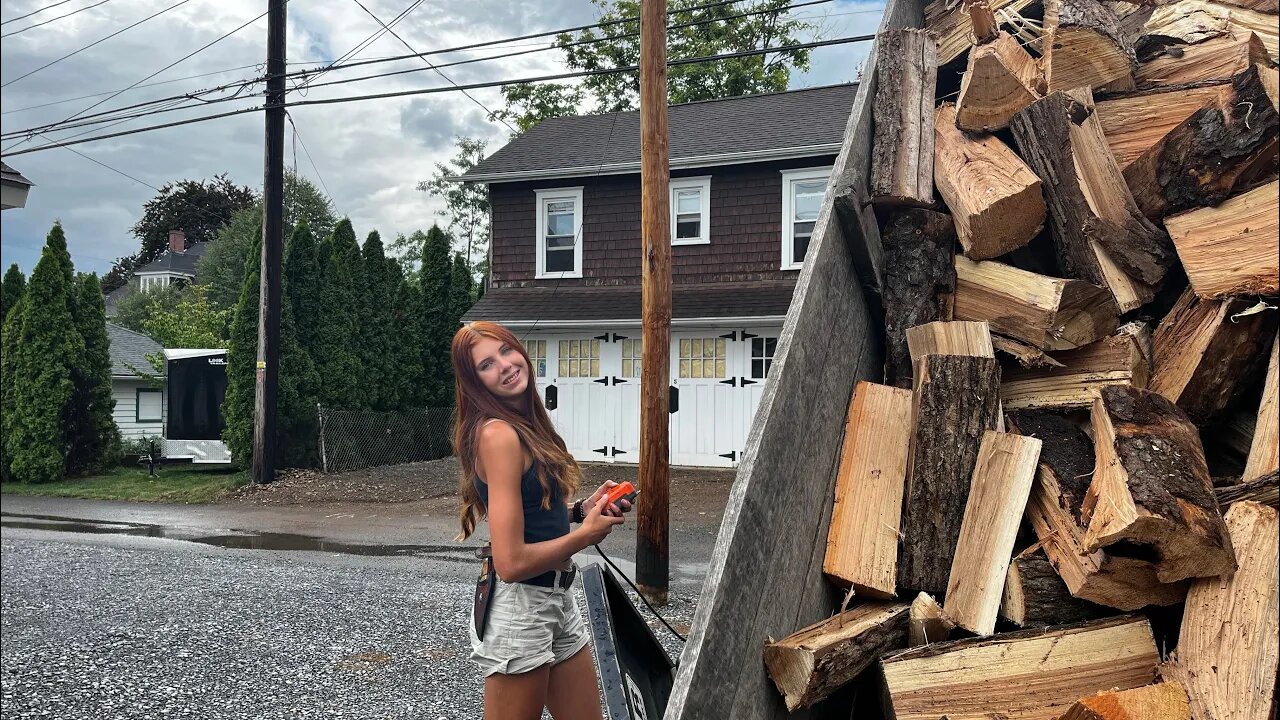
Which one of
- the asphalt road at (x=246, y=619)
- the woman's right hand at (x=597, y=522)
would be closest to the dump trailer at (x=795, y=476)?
the woman's right hand at (x=597, y=522)

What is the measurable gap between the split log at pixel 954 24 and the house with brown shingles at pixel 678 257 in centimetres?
1183

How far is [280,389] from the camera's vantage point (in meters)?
15.9

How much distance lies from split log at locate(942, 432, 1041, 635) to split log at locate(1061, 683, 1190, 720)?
0.26 m

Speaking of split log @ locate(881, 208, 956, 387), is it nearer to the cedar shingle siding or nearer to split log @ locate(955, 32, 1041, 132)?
split log @ locate(955, 32, 1041, 132)

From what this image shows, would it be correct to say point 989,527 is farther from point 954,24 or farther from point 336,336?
point 336,336

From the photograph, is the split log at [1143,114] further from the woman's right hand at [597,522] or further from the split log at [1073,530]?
the woman's right hand at [597,522]

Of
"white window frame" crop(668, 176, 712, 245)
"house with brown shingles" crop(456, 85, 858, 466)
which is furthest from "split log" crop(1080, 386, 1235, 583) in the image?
"white window frame" crop(668, 176, 712, 245)

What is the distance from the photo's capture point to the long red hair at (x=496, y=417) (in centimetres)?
229

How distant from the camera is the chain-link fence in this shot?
54.1 ft

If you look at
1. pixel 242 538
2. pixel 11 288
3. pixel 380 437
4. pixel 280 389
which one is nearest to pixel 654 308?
pixel 242 538

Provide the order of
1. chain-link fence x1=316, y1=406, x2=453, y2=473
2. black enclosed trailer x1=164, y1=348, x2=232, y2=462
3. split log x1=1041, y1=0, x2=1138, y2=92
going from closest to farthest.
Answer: split log x1=1041, y1=0, x2=1138, y2=92 < chain-link fence x1=316, y1=406, x2=453, y2=473 < black enclosed trailer x1=164, y1=348, x2=232, y2=462

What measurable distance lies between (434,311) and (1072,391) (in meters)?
18.1

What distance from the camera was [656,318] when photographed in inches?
263

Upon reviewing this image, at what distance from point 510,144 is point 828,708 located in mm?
17803
